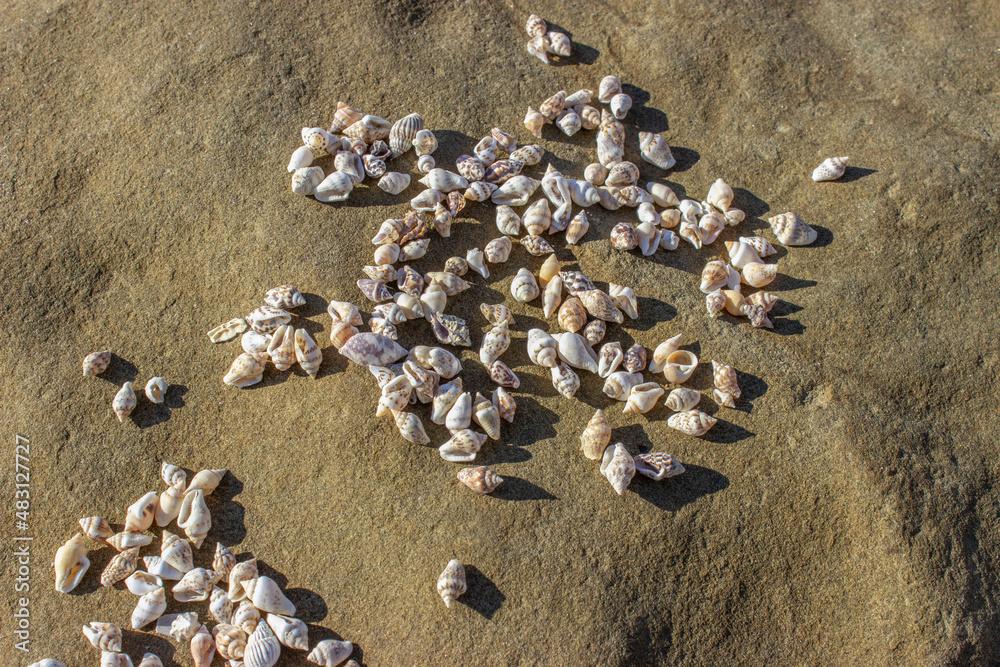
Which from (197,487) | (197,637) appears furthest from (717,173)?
(197,637)

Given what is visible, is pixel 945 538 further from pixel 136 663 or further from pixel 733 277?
pixel 136 663

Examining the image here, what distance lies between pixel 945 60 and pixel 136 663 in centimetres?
336

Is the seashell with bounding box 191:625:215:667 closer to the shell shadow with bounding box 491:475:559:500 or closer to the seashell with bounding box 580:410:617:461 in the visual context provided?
the shell shadow with bounding box 491:475:559:500

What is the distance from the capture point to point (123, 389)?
2322mm

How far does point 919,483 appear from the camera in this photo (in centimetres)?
214

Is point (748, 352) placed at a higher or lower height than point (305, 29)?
lower

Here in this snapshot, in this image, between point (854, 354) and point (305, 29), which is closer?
point (854, 354)

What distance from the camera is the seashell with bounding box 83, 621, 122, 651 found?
203cm

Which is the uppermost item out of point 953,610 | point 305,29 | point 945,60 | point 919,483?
point 305,29

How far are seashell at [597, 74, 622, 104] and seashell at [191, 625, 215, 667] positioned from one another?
2201mm

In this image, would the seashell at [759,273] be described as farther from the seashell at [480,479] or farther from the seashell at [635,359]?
the seashell at [480,479]

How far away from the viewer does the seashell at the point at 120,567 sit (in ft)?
6.92

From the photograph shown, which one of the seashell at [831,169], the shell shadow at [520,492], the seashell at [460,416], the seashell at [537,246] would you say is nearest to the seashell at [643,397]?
the shell shadow at [520,492]

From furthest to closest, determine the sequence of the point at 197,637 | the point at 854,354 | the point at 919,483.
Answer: the point at 854,354 → the point at 919,483 → the point at 197,637
